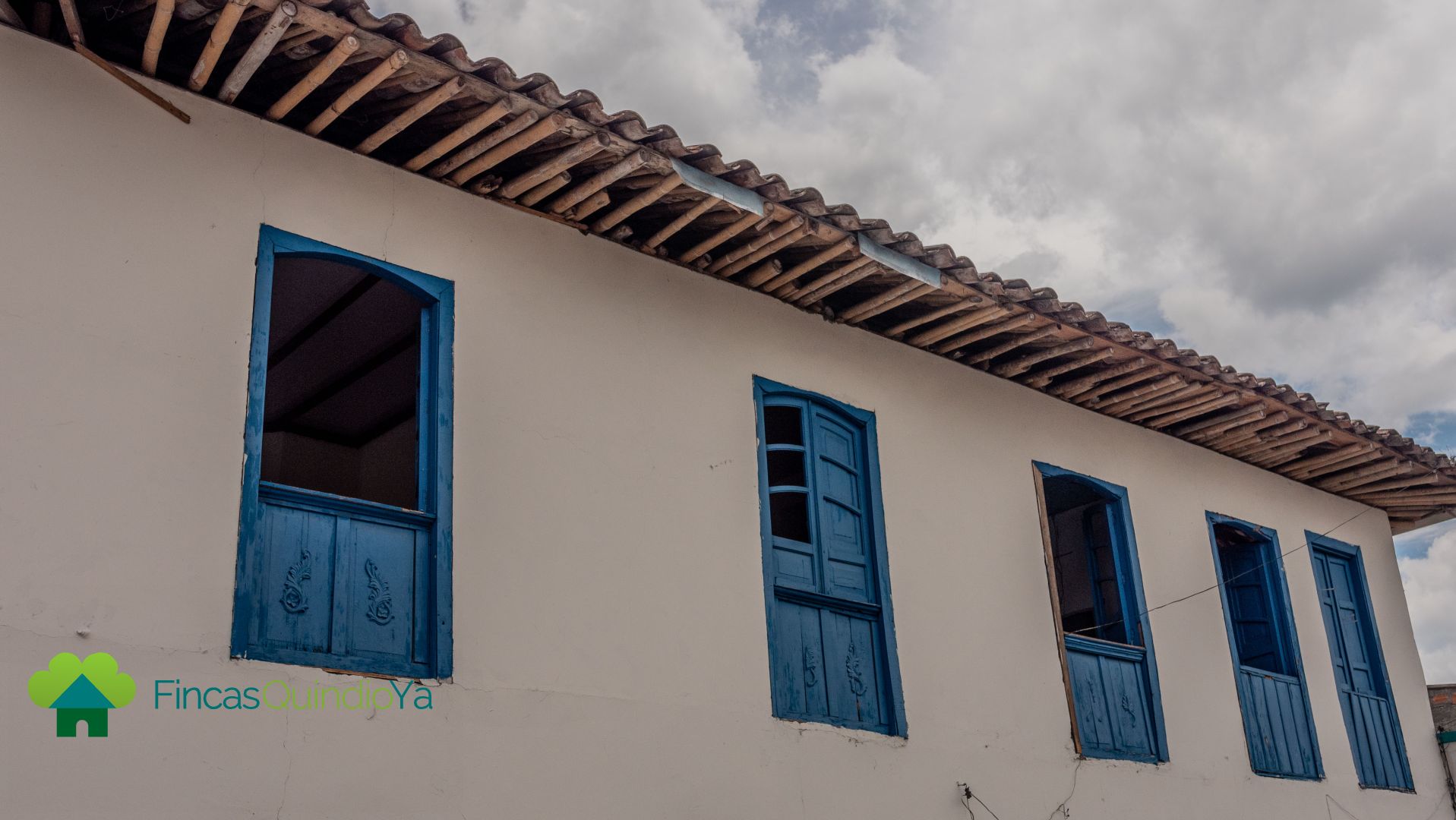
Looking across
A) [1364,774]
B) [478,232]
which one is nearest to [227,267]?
[478,232]

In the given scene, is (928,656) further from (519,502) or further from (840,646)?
(519,502)

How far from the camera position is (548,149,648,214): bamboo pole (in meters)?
6.61

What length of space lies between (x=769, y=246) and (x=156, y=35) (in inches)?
127

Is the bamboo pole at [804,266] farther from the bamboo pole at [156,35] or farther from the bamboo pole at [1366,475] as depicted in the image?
the bamboo pole at [1366,475]

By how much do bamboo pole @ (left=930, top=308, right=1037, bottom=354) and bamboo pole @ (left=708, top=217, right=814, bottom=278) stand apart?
5.03ft

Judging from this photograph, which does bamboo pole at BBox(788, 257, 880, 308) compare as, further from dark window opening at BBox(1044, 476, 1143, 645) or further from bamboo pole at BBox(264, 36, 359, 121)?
dark window opening at BBox(1044, 476, 1143, 645)

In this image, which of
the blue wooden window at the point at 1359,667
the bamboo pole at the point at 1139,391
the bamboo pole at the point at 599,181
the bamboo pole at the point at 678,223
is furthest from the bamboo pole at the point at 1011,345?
the blue wooden window at the point at 1359,667

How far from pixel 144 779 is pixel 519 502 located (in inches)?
80.4

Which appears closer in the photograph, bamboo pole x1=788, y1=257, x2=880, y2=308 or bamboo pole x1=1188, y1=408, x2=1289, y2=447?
bamboo pole x1=788, y1=257, x2=880, y2=308

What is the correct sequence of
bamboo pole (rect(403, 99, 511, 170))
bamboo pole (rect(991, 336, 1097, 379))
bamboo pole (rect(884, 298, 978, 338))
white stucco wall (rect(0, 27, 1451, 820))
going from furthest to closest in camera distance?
bamboo pole (rect(991, 336, 1097, 379)) → bamboo pole (rect(884, 298, 978, 338)) → bamboo pole (rect(403, 99, 511, 170)) → white stucco wall (rect(0, 27, 1451, 820))

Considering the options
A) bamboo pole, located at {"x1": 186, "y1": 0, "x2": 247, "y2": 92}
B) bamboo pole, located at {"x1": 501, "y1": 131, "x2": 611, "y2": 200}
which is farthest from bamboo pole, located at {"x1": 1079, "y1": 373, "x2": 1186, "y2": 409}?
bamboo pole, located at {"x1": 186, "y1": 0, "x2": 247, "y2": 92}

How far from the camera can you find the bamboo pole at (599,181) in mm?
6609

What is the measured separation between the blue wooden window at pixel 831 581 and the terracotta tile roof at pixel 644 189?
2.45 ft

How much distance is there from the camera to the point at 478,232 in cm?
684
